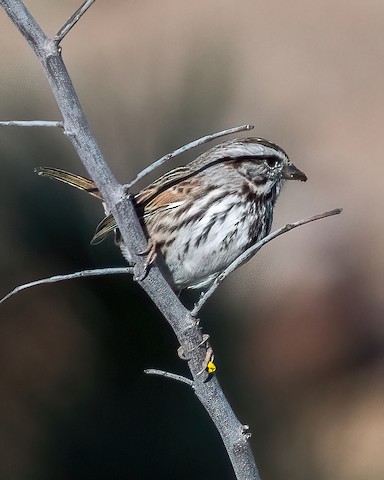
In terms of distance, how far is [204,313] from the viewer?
156 inches

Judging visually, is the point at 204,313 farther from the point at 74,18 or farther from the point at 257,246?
the point at 74,18

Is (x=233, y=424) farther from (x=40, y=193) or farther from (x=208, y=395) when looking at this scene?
(x=40, y=193)

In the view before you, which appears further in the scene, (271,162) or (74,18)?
(271,162)

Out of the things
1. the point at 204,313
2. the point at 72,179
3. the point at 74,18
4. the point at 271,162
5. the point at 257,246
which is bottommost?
the point at 204,313

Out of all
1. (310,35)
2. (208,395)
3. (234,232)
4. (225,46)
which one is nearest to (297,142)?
(225,46)

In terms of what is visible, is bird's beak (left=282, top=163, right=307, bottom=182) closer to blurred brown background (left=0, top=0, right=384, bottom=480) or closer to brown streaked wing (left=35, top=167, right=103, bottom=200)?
brown streaked wing (left=35, top=167, right=103, bottom=200)

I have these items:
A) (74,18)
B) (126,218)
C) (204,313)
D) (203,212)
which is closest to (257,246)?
(126,218)

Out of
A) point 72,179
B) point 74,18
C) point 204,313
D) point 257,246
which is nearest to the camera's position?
point 74,18

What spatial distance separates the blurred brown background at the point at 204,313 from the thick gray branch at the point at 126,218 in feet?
5.07

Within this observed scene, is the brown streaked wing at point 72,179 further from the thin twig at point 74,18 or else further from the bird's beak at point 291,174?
the thin twig at point 74,18

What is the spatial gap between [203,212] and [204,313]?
124 cm

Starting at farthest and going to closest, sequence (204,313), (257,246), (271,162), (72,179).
A: (204,313) < (271,162) < (72,179) < (257,246)

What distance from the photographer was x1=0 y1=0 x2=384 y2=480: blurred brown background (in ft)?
12.2

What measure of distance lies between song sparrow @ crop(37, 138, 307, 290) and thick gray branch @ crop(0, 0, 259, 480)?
614 millimetres
